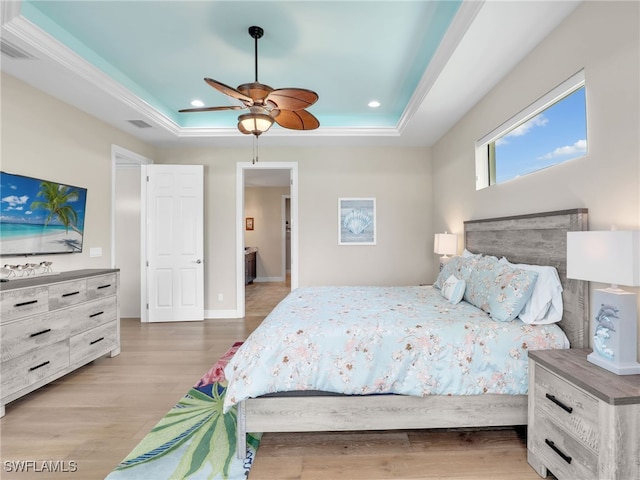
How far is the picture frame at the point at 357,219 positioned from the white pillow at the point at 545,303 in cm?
285

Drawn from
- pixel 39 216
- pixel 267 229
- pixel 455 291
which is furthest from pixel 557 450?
pixel 267 229

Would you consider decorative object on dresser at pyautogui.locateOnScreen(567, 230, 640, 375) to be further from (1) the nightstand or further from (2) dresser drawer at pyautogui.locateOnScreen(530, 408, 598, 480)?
(2) dresser drawer at pyautogui.locateOnScreen(530, 408, 598, 480)

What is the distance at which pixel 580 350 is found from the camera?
68.3 inches

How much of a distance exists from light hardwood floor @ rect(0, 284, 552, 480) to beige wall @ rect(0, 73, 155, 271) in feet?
4.34

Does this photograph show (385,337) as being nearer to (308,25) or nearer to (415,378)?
(415,378)

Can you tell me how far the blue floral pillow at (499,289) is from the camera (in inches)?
76.4

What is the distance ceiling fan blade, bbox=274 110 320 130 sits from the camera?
2.57 metres

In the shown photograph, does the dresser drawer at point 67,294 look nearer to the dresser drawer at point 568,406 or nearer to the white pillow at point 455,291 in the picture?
the white pillow at point 455,291

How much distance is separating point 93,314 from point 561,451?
371 cm

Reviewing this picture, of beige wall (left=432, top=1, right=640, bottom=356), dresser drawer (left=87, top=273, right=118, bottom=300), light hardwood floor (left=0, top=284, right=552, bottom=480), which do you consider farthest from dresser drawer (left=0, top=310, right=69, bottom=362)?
beige wall (left=432, top=1, right=640, bottom=356)

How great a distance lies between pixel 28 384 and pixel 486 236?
4081 mm

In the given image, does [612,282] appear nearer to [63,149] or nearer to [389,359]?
[389,359]

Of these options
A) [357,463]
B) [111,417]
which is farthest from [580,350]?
[111,417]

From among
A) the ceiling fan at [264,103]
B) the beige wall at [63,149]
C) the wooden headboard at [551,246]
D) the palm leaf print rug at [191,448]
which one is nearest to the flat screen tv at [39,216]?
the beige wall at [63,149]
